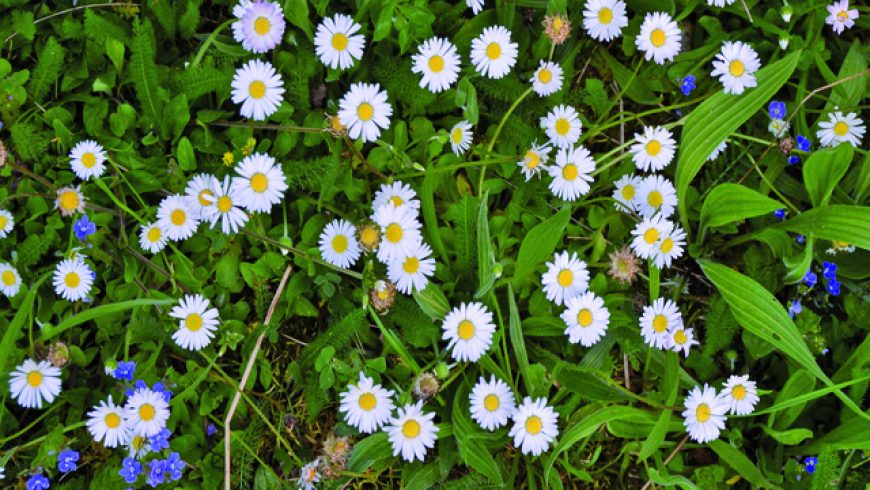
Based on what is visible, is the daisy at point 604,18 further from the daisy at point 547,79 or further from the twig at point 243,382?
the twig at point 243,382

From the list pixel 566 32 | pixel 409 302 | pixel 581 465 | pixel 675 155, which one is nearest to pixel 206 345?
pixel 409 302

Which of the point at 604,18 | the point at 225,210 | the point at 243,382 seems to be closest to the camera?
the point at 225,210

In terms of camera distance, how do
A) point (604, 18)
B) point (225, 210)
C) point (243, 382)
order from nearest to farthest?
1. point (225, 210)
2. point (243, 382)
3. point (604, 18)

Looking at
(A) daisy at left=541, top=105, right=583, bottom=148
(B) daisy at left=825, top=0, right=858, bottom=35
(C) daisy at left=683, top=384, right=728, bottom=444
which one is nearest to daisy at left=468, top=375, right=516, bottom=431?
(C) daisy at left=683, top=384, right=728, bottom=444

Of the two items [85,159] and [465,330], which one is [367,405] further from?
[85,159]

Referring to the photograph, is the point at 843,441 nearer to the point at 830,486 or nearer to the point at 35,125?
the point at 830,486

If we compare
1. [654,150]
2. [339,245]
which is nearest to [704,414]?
[654,150]
